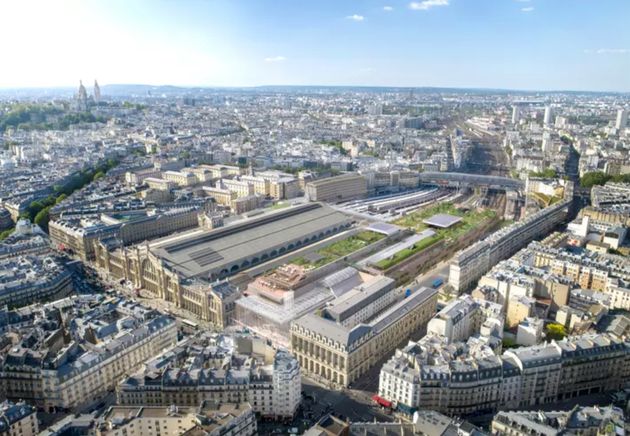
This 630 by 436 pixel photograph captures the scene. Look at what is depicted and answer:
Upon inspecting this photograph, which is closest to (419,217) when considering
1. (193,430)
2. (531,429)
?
(531,429)

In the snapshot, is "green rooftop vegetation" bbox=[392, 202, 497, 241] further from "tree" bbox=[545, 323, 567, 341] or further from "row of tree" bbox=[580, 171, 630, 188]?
"row of tree" bbox=[580, 171, 630, 188]

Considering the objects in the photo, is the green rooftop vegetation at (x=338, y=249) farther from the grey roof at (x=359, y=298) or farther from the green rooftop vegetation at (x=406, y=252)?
the grey roof at (x=359, y=298)

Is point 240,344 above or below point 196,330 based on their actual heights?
above

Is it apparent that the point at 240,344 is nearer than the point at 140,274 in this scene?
Yes

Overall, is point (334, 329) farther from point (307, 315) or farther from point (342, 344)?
point (307, 315)

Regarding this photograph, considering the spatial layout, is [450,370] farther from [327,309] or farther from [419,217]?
[419,217]

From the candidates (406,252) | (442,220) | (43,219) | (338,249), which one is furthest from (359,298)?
(43,219)

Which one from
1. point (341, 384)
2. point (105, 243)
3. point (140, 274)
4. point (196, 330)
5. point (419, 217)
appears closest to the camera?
point (341, 384)
